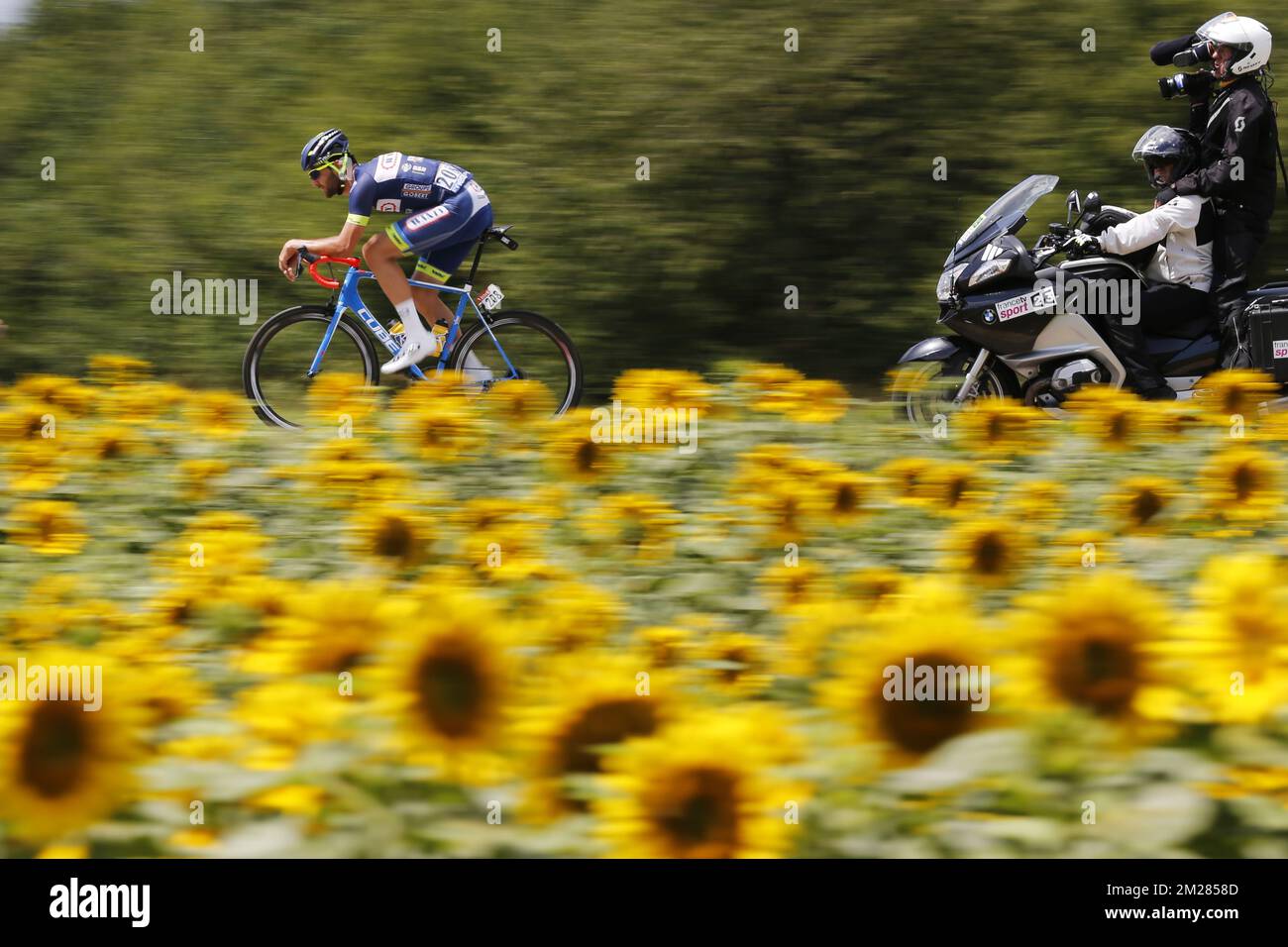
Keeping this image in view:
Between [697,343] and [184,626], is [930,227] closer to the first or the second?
[697,343]

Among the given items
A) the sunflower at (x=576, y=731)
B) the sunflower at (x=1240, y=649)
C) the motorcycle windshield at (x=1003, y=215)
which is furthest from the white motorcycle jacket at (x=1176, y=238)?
the sunflower at (x=576, y=731)

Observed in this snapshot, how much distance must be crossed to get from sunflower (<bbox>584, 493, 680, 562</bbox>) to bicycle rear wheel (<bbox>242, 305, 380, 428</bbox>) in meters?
3.72

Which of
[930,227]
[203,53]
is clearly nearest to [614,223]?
[930,227]

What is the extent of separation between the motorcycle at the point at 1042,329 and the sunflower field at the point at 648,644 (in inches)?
88.2

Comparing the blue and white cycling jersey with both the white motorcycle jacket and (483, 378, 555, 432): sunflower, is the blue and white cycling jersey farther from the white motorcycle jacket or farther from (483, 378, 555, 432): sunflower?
the white motorcycle jacket

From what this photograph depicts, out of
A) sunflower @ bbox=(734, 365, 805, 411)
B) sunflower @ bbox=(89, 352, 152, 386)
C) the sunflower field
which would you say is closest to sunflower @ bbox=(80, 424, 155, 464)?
the sunflower field

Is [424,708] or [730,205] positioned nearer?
[424,708]

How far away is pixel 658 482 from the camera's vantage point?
12.9 feet

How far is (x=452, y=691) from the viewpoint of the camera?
66.2 inches

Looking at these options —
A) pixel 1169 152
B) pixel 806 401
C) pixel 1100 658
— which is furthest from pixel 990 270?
pixel 1100 658

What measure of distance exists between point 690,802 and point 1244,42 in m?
5.93

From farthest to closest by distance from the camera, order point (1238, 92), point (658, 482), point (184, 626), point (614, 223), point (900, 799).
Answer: point (614, 223) < point (1238, 92) < point (658, 482) < point (184, 626) < point (900, 799)

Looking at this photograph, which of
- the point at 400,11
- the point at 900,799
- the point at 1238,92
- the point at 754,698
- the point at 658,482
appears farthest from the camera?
the point at 400,11

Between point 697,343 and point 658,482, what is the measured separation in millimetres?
5133
